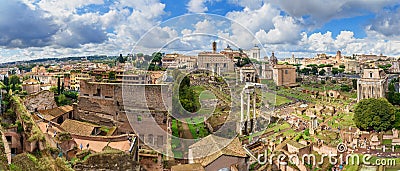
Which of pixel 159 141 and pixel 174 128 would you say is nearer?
pixel 159 141

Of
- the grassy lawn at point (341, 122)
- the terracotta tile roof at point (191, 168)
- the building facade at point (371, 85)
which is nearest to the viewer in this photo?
the terracotta tile roof at point (191, 168)

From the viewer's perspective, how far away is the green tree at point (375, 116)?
17688 millimetres

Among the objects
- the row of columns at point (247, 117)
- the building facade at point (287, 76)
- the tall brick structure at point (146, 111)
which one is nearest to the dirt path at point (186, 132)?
the tall brick structure at point (146, 111)

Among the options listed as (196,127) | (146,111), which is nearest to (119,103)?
(146,111)

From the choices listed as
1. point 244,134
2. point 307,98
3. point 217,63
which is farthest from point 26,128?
point 307,98

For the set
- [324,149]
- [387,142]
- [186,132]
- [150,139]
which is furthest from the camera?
[387,142]

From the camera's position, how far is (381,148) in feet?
48.0

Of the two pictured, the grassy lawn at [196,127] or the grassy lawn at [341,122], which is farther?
the grassy lawn at [341,122]

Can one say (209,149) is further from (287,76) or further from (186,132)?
(287,76)

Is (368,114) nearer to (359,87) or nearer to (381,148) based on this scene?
(381,148)

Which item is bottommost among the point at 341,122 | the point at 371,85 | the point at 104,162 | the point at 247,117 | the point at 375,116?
the point at 341,122

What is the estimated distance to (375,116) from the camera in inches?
706

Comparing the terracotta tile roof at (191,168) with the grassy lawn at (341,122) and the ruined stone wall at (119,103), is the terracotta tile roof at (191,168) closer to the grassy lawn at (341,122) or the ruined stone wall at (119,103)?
the ruined stone wall at (119,103)

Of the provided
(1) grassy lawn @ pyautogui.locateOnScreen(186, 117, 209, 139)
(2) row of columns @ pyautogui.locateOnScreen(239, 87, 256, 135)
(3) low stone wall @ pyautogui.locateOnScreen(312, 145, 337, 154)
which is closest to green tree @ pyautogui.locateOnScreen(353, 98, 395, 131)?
(3) low stone wall @ pyautogui.locateOnScreen(312, 145, 337, 154)
